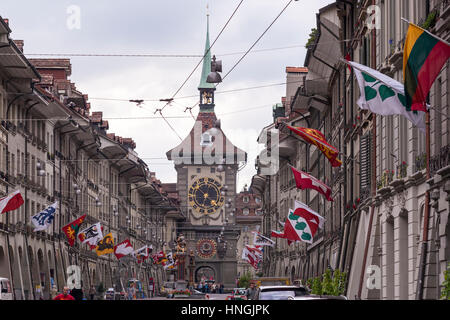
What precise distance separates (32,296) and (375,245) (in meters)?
28.3

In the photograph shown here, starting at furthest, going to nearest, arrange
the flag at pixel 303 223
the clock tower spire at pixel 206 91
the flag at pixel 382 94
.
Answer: the clock tower spire at pixel 206 91
the flag at pixel 303 223
the flag at pixel 382 94

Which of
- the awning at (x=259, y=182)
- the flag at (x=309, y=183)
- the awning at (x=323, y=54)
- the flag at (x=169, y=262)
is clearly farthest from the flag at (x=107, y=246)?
the flag at (x=169, y=262)

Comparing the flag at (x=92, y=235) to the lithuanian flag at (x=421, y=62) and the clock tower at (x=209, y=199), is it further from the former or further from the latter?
the clock tower at (x=209, y=199)

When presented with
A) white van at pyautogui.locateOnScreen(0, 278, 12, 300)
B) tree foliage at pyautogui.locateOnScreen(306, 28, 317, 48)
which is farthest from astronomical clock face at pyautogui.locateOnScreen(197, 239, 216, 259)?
white van at pyautogui.locateOnScreen(0, 278, 12, 300)

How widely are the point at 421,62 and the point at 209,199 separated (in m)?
162

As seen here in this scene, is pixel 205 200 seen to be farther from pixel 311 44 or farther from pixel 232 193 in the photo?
pixel 311 44

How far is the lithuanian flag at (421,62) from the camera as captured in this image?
57.1 ft

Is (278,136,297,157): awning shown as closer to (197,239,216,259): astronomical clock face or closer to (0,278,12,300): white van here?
(0,278,12,300): white van

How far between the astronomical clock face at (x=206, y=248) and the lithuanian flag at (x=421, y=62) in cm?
15885

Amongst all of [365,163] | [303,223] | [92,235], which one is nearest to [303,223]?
[303,223]

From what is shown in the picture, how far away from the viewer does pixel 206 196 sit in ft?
589

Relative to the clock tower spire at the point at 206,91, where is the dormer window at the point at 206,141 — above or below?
below

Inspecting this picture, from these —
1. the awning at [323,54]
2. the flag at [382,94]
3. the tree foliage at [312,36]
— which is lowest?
the flag at [382,94]

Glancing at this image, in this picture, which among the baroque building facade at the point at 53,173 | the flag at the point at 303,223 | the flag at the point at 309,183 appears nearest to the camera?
the flag at the point at 309,183
